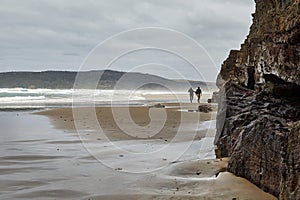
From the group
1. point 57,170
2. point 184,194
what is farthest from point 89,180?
point 184,194

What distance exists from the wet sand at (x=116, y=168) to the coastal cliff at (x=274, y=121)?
0.35m

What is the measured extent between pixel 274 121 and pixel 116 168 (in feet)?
11.6

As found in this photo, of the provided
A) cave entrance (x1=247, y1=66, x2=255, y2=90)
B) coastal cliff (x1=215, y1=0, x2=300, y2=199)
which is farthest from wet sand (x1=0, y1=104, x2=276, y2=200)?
cave entrance (x1=247, y1=66, x2=255, y2=90)

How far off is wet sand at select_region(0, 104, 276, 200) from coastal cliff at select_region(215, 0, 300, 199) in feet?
1.15

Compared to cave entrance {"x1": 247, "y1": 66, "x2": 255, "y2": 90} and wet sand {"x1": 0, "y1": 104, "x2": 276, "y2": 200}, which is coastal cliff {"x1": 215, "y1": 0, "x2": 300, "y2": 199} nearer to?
wet sand {"x1": 0, "y1": 104, "x2": 276, "y2": 200}

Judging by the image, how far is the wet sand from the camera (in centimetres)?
572

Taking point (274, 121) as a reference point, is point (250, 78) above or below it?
above

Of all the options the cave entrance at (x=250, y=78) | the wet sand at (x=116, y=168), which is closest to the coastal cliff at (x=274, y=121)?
the wet sand at (x=116, y=168)

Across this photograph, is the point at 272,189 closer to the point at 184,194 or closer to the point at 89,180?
the point at 184,194

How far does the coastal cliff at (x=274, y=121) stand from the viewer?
432 centimetres

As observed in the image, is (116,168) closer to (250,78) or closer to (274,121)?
(274,121)

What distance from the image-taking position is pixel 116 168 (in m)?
7.73

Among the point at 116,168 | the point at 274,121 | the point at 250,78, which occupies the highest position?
the point at 250,78

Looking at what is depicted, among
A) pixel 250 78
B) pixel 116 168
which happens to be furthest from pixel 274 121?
pixel 250 78
